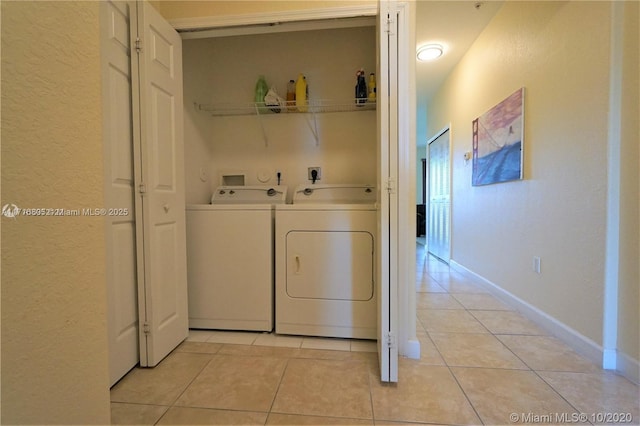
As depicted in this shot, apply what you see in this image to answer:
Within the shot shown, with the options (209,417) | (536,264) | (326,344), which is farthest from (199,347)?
(536,264)

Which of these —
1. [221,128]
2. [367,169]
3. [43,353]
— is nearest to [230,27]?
[221,128]

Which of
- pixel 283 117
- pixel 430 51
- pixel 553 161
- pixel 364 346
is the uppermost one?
pixel 430 51

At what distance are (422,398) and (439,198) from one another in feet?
12.0

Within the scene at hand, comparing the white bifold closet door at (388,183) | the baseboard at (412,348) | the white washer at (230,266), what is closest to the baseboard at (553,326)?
the baseboard at (412,348)

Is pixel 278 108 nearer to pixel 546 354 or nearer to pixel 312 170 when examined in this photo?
pixel 312 170

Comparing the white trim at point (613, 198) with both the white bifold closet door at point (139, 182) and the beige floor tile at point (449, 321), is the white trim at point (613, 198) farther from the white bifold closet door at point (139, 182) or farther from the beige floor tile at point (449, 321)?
the white bifold closet door at point (139, 182)

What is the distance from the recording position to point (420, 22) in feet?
8.56

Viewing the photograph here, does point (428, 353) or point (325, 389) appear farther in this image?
point (428, 353)

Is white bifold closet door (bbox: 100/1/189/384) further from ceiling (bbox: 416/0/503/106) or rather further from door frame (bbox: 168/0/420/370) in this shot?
ceiling (bbox: 416/0/503/106)

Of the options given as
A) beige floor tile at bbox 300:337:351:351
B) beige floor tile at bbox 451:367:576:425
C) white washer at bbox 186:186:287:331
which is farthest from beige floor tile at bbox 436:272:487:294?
white washer at bbox 186:186:287:331

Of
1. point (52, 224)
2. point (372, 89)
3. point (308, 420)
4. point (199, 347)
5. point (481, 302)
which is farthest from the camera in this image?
point (481, 302)

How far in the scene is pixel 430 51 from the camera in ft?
10.1

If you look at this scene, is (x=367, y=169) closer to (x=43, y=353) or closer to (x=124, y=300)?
(x=124, y=300)

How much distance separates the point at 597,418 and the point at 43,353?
1.86 meters
